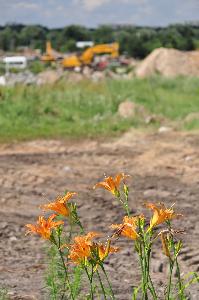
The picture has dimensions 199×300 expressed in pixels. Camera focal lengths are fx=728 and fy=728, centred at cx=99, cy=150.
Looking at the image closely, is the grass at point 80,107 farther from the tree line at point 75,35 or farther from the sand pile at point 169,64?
the tree line at point 75,35

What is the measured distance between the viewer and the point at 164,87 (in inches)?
628

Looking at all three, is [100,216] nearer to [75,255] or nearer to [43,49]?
[75,255]

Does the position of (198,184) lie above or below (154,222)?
below

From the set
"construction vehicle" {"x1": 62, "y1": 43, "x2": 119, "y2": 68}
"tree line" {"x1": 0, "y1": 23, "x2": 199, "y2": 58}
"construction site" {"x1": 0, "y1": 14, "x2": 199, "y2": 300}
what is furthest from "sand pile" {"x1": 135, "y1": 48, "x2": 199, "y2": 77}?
"tree line" {"x1": 0, "y1": 23, "x2": 199, "y2": 58}

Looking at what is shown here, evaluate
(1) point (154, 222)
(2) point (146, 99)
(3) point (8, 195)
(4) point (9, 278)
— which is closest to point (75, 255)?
(1) point (154, 222)

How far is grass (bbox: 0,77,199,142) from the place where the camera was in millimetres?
11102

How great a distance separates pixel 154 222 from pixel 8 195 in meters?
4.83

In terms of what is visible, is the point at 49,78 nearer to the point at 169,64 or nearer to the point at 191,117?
the point at 169,64

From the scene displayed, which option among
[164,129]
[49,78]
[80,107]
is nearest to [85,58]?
[49,78]

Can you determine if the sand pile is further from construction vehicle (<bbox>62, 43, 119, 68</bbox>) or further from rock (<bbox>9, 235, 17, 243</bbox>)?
rock (<bbox>9, 235, 17, 243</bbox>)

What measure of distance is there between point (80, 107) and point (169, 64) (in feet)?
29.4

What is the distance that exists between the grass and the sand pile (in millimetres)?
5338

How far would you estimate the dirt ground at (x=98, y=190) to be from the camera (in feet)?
14.4

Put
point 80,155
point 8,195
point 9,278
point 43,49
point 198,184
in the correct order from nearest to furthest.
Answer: point 9,278 → point 8,195 → point 198,184 → point 80,155 → point 43,49
